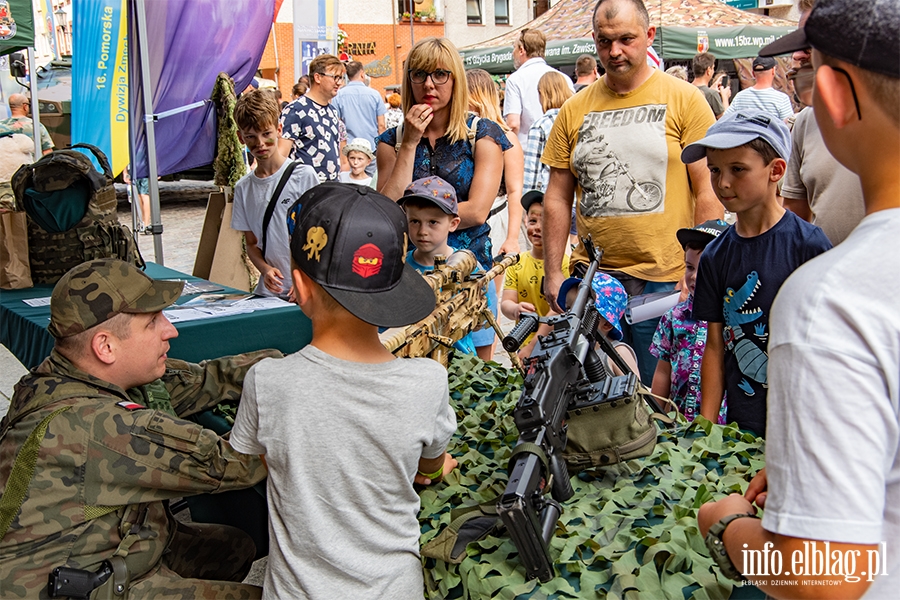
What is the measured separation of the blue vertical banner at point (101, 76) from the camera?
6.28m

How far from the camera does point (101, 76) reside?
6.65 m

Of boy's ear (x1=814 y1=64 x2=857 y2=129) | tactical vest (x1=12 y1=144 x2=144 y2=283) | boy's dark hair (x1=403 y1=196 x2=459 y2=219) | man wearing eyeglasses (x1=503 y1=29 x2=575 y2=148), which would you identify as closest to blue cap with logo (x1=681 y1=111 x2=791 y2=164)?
boy's dark hair (x1=403 y1=196 x2=459 y2=219)

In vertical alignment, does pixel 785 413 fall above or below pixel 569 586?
above

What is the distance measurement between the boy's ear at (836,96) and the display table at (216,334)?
2.72 metres

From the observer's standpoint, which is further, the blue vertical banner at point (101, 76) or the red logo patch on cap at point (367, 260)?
the blue vertical banner at point (101, 76)

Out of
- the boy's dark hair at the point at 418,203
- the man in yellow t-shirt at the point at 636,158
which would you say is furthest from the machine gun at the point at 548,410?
the boy's dark hair at the point at 418,203

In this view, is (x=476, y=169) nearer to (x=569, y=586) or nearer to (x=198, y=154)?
(x=569, y=586)

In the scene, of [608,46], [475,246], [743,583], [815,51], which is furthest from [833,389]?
[475,246]

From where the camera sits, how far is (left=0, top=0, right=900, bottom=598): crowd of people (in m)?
0.88

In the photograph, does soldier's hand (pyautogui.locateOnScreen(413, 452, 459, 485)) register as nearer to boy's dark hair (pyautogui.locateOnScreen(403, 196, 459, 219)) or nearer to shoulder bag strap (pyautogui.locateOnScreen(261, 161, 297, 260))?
boy's dark hair (pyautogui.locateOnScreen(403, 196, 459, 219))

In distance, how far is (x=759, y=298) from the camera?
2.54 m

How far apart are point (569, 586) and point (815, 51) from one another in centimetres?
128

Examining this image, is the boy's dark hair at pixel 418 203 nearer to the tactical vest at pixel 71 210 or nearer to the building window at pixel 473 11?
the tactical vest at pixel 71 210

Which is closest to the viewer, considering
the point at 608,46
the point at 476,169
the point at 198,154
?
the point at 608,46
